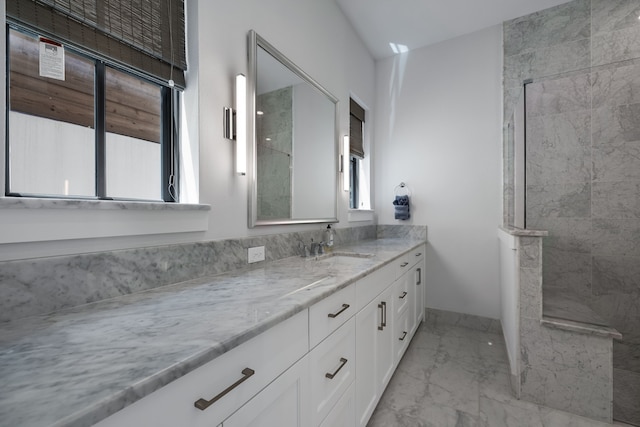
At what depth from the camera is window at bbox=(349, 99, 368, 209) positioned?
2945 mm

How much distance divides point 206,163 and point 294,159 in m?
0.75

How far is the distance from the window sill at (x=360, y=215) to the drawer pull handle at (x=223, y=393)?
2.12 metres

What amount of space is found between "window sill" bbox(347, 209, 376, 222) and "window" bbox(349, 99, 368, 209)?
0.12 meters

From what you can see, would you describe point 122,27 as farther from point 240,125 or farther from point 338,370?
point 338,370

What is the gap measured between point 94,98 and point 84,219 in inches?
20.6

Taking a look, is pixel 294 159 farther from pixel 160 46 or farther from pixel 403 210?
A: pixel 403 210

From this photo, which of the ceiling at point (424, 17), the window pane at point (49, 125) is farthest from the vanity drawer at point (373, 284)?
the ceiling at point (424, 17)

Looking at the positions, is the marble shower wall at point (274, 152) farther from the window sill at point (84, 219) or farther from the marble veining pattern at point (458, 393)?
the marble veining pattern at point (458, 393)

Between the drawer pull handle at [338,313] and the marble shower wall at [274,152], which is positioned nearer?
the drawer pull handle at [338,313]

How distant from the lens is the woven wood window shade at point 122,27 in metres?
0.90

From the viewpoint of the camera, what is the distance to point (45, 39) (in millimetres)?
931

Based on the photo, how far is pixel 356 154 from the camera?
10.0 feet

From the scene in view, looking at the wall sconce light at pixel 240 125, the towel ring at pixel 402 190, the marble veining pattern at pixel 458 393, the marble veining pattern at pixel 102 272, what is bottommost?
the marble veining pattern at pixel 458 393

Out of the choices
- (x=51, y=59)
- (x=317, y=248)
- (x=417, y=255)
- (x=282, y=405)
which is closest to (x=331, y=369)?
(x=282, y=405)
